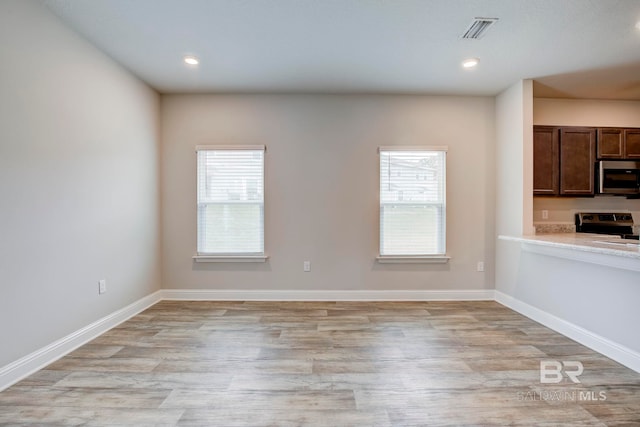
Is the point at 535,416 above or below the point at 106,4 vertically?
below

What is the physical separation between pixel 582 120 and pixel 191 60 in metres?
Result: 4.90

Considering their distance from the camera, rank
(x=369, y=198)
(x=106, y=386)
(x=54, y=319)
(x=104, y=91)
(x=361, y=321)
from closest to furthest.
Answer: (x=106, y=386) → (x=54, y=319) → (x=104, y=91) → (x=361, y=321) → (x=369, y=198)

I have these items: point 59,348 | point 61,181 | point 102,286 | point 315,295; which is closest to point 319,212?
point 315,295

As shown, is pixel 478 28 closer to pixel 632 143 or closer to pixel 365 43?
pixel 365 43

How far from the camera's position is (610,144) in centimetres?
379

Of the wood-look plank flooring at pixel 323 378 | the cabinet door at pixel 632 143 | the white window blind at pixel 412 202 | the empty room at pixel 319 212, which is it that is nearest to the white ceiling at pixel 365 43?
the empty room at pixel 319 212

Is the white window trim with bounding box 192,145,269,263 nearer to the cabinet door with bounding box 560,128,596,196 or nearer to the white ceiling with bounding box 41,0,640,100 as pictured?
the white ceiling with bounding box 41,0,640,100

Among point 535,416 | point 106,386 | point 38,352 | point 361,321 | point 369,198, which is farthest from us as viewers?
point 369,198

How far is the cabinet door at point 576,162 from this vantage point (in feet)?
12.3

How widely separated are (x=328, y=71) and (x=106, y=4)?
6.56 feet

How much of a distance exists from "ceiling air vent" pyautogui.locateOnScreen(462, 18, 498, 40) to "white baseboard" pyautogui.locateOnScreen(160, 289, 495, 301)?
293 centimetres

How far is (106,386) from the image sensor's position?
2070mm

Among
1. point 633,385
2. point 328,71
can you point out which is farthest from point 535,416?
point 328,71

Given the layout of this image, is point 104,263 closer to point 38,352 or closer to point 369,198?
point 38,352
